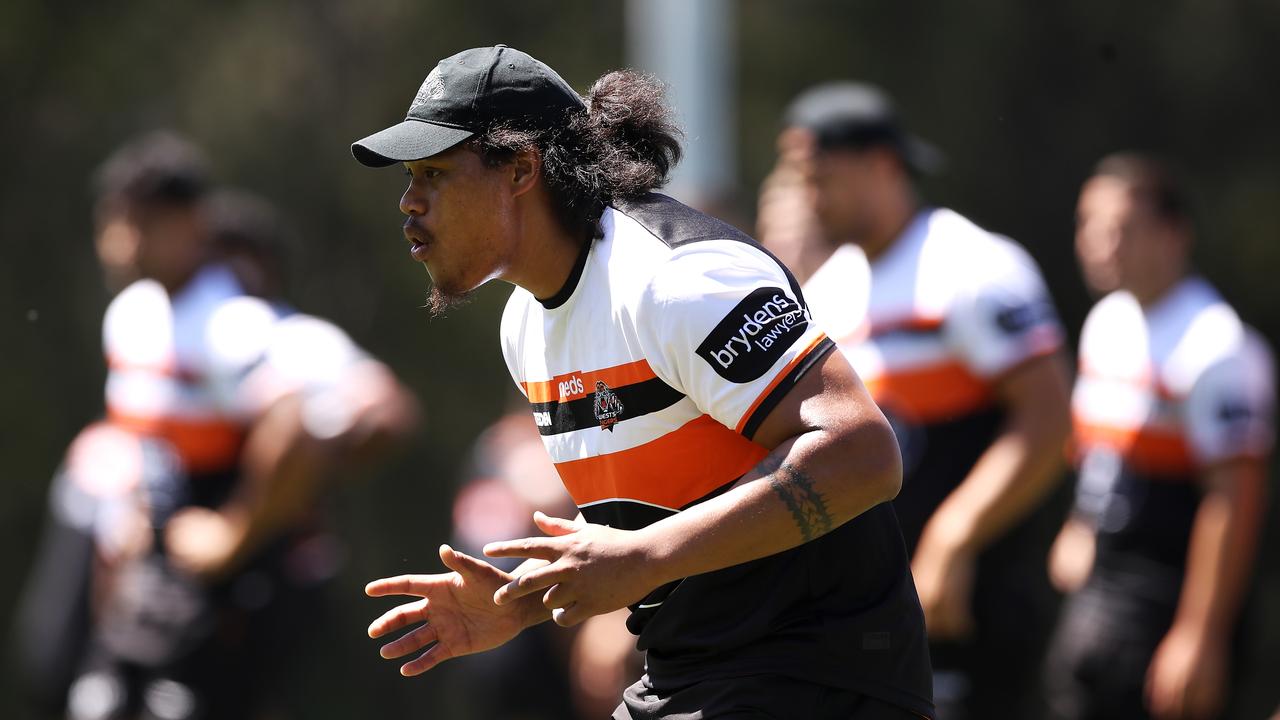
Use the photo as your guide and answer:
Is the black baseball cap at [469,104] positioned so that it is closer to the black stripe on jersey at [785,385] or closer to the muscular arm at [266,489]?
the black stripe on jersey at [785,385]

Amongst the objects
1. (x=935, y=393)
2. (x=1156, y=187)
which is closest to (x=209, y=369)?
(x=935, y=393)

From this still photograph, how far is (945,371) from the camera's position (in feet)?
17.7

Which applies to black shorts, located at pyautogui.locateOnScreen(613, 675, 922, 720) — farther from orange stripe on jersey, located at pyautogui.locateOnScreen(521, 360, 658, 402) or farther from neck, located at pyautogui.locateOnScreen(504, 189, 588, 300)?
neck, located at pyautogui.locateOnScreen(504, 189, 588, 300)

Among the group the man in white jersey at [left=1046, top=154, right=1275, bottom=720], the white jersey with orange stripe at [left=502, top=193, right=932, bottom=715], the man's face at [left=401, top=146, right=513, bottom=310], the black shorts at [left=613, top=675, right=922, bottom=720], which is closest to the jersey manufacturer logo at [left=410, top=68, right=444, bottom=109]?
the man's face at [left=401, top=146, right=513, bottom=310]

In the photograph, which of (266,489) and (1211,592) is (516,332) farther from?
(1211,592)

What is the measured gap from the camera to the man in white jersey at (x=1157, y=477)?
5773mm

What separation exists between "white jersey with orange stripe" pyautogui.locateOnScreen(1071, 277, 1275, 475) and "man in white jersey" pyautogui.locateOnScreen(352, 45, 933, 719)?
10.0 ft

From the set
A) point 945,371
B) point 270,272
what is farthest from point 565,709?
point 945,371

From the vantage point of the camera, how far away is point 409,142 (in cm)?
309

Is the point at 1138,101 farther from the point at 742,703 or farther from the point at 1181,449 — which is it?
the point at 742,703

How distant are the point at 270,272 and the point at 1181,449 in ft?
13.5

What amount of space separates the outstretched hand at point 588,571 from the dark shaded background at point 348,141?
22.2ft

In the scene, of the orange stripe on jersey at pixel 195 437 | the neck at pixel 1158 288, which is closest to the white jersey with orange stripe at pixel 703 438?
the neck at pixel 1158 288

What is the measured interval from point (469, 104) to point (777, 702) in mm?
1290
